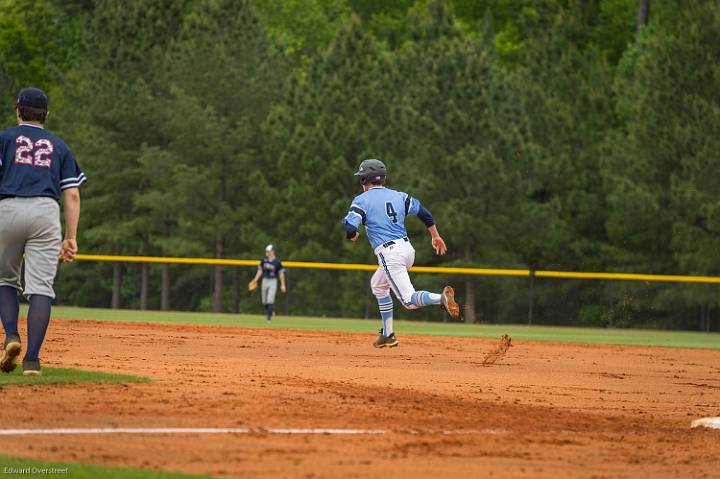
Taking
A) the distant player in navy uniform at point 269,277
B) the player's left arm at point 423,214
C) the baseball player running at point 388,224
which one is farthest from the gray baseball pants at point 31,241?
the distant player in navy uniform at point 269,277

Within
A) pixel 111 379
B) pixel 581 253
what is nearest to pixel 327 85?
pixel 581 253

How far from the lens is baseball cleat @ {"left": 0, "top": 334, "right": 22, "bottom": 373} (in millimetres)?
9312

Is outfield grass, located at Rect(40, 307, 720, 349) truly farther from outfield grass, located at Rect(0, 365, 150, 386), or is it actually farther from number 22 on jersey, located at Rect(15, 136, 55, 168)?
number 22 on jersey, located at Rect(15, 136, 55, 168)

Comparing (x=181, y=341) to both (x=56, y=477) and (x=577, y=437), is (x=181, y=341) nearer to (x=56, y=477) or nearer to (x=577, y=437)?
(x=577, y=437)

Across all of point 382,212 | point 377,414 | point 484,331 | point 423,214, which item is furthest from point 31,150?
point 484,331

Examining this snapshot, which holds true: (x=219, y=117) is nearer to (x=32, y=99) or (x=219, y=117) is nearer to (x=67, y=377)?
(x=32, y=99)

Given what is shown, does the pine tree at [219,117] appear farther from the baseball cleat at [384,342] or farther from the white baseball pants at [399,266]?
the white baseball pants at [399,266]

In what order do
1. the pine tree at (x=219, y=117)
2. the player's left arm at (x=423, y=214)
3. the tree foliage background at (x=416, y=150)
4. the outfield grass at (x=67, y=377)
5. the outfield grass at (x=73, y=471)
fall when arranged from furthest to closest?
the pine tree at (x=219, y=117)
the tree foliage background at (x=416, y=150)
the player's left arm at (x=423, y=214)
the outfield grass at (x=67, y=377)
the outfield grass at (x=73, y=471)

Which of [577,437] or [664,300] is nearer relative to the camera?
[577,437]

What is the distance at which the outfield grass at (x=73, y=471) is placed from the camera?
5832mm

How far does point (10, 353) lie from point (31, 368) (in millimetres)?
261

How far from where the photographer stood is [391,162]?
38500 mm

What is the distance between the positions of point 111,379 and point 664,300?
2513 centimetres

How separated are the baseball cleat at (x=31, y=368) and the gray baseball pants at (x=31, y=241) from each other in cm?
56
